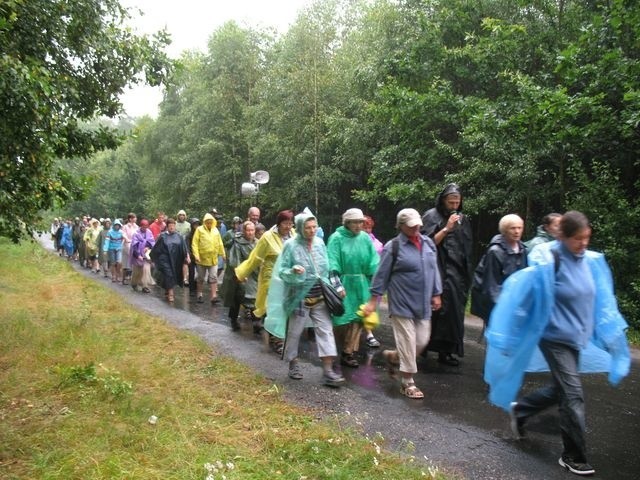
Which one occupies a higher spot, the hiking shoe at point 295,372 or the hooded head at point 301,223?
the hooded head at point 301,223

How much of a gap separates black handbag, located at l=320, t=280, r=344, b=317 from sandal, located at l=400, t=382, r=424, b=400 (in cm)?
103

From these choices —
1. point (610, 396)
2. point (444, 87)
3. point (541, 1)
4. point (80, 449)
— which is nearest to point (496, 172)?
point (444, 87)

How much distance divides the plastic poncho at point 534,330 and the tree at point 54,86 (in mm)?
3923

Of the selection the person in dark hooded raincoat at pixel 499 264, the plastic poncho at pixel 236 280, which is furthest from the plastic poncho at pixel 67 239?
the person in dark hooded raincoat at pixel 499 264

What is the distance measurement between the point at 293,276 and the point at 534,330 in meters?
2.62

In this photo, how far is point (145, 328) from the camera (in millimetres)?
7809

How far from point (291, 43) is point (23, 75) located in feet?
59.3

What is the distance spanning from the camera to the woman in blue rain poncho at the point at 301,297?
5.66 m

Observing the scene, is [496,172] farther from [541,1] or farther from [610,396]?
[610,396]

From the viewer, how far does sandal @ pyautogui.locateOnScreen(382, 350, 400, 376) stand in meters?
5.81

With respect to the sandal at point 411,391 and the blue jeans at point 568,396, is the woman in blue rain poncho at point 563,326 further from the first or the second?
the sandal at point 411,391

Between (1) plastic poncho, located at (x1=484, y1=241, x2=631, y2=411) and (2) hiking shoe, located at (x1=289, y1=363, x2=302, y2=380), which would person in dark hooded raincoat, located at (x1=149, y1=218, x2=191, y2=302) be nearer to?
(2) hiking shoe, located at (x1=289, y1=363, x2=302, y2=380)

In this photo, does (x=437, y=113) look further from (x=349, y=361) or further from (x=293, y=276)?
(x=293, y=276)

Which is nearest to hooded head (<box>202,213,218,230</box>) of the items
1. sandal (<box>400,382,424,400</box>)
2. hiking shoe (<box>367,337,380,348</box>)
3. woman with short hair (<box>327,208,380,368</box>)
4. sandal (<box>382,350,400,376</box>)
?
hiking shoe (<box>367,337,380,348</box>)
